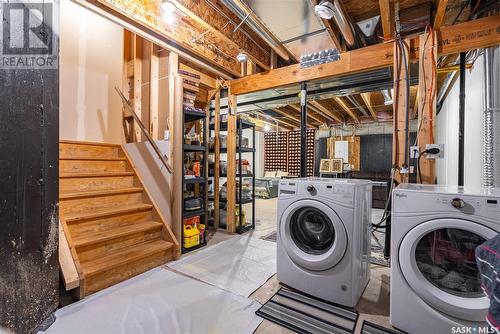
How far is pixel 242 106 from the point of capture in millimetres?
4434

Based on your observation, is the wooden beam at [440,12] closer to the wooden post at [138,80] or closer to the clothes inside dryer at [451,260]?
the clothes inside dryer at [451,260]

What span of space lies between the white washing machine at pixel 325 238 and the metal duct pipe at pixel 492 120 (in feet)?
3.45

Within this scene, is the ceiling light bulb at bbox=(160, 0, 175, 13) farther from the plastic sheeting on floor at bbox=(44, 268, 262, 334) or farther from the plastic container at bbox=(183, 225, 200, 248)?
the plastic sheeting on floor at bbox=(44, 268, 262, 334)

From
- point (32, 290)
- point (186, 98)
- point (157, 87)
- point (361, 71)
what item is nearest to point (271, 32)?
point (361, 71)

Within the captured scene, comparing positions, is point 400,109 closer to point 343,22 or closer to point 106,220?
point 343,22

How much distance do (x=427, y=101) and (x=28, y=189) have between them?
10.9 feet

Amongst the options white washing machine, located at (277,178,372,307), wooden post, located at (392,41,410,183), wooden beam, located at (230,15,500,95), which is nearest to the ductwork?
wooden beam, located at (230,15,500,95)

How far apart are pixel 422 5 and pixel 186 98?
2787 mm

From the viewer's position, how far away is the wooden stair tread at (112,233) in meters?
1.96

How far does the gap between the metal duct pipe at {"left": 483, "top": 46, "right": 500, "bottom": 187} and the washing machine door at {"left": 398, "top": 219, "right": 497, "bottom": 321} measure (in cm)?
106

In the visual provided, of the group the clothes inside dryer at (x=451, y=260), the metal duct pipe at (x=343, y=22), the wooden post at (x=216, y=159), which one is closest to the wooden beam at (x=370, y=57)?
the metal duct pipe at (x=343, y=22)

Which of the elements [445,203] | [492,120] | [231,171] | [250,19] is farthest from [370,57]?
[231,171]

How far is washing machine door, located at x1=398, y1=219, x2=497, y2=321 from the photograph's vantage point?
1239mm

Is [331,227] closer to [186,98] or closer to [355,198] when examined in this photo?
[355,198]
